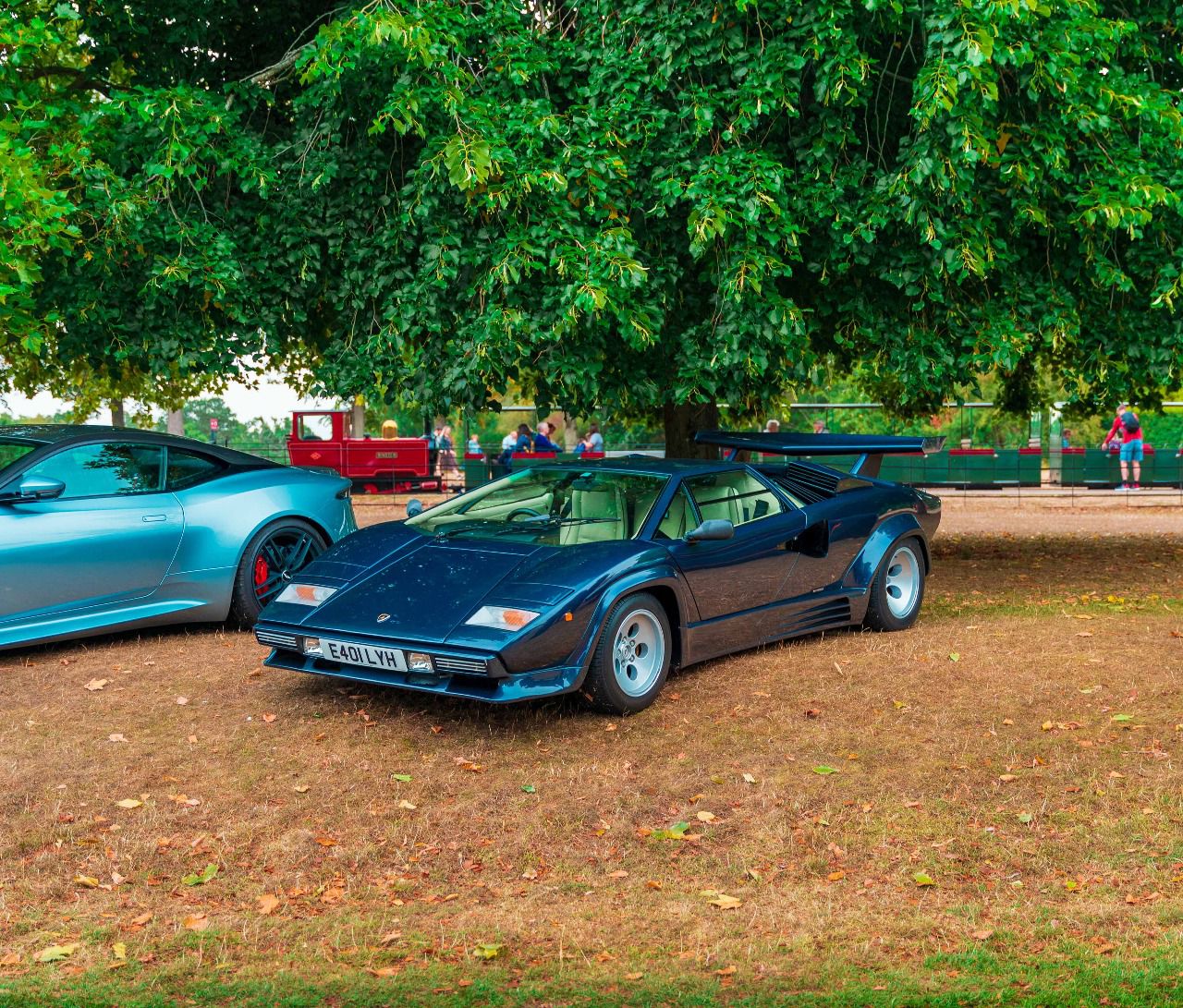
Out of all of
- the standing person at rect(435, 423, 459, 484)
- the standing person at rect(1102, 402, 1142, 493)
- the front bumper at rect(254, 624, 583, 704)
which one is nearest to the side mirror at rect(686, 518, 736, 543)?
the front bumper at rect(254, 624, 583, 704)

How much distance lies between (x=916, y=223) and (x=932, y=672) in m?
A: 4.20

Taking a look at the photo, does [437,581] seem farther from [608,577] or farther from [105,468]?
[105,468]

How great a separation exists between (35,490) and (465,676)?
3268 millimetres

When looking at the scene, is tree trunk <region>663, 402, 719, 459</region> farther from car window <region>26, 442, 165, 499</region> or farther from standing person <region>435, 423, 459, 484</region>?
standing person <region>435, 423, 459, 484</region>

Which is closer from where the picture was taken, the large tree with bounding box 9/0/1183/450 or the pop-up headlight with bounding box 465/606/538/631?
the pop-up headlight with bounding box 465/606/538/631

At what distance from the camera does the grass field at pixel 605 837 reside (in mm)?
3949

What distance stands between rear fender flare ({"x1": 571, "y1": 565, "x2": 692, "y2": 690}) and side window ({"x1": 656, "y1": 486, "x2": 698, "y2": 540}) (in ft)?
1.14

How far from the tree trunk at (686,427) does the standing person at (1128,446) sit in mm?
15684

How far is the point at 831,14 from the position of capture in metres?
9.77

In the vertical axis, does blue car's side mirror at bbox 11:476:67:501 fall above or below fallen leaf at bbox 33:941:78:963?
above

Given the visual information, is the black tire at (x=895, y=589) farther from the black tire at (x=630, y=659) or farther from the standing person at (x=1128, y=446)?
the standing person at (x=1128, y=446)

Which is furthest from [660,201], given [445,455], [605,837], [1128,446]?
[445,455]

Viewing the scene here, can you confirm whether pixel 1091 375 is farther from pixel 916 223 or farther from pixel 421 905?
pixel 421 905

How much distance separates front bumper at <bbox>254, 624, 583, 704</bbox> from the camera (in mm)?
6004
